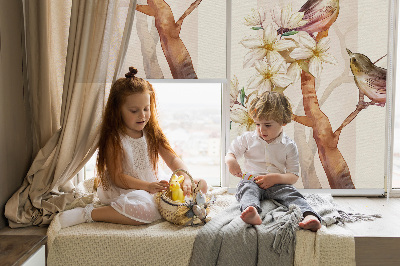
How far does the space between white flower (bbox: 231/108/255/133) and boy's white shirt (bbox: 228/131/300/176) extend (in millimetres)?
157

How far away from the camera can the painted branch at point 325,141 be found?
2.48 meters

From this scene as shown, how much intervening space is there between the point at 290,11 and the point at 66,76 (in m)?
1.25

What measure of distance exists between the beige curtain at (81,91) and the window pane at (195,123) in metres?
0.50

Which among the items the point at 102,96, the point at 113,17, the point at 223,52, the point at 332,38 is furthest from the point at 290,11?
the point at 102,96

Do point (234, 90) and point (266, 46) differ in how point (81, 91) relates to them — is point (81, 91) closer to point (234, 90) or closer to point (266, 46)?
point (234, 90)

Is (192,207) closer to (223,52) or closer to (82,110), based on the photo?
(82,110)

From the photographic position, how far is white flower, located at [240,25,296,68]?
8.06ft

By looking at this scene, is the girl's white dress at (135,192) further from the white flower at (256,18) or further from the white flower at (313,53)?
the white flower at (313,53)

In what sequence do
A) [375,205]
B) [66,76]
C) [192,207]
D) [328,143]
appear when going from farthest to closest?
1. [328,143]
2. [375,205]
3. [66,76]
4. [192,207]

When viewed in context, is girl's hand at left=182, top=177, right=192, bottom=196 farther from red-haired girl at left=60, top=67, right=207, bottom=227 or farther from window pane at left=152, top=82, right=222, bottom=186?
window pane at left=152, top=82, right=222, bottom=186

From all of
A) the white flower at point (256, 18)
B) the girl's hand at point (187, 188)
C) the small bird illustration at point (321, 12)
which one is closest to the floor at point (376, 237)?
the girl's hand at point (187, 188)

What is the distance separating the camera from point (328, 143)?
2.51m

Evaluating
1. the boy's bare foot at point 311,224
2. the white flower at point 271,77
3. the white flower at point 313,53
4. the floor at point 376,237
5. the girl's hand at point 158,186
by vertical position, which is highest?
the white flower at point 313,53

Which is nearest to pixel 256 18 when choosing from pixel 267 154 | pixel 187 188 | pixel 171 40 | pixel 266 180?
pixel 171 40
